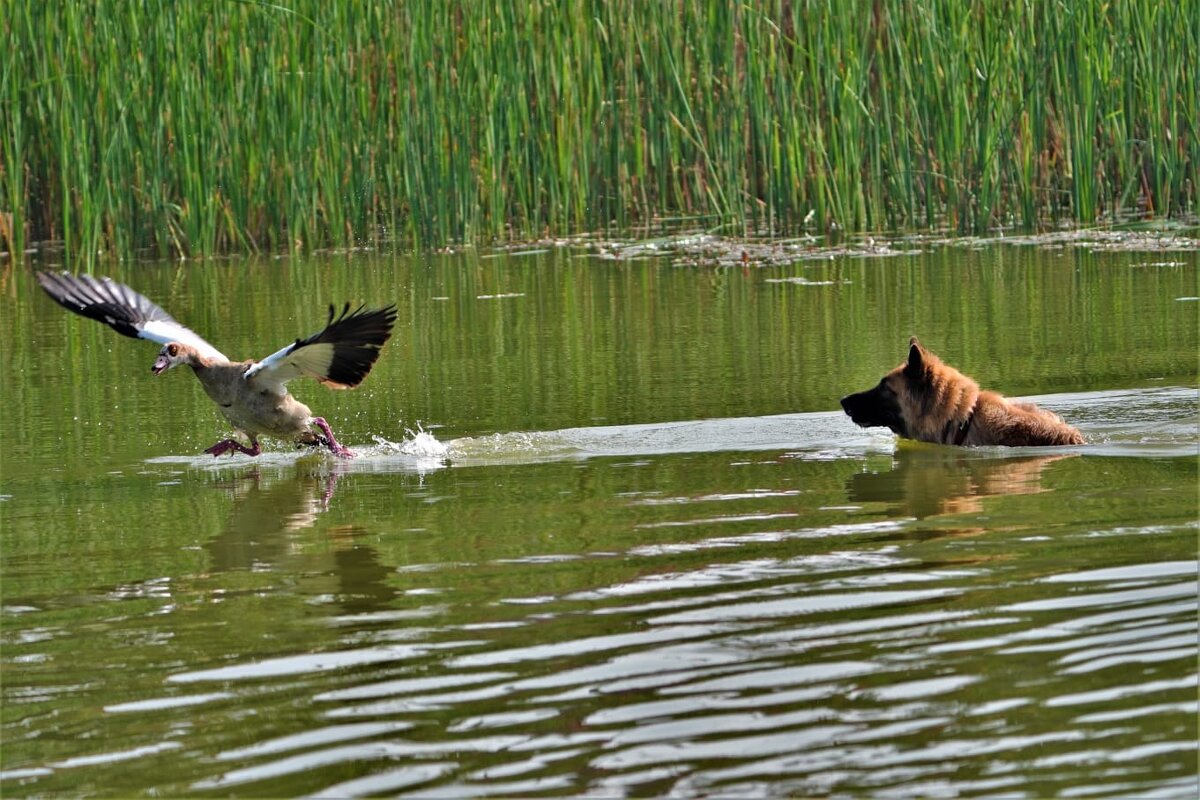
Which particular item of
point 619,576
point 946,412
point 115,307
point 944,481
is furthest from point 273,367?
point 619,576

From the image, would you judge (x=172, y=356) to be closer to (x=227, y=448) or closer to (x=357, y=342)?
(x=227, y=448)

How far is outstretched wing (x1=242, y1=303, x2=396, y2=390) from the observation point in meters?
8.62

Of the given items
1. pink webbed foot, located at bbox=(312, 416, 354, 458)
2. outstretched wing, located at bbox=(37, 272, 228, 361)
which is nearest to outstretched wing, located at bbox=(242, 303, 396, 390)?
pink webbed foot, located at bbox=(312, 416, 354, 458)

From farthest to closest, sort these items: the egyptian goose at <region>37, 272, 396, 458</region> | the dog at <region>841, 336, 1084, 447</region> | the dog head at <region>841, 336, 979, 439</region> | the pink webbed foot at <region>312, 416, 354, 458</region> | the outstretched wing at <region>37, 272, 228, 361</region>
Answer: the outstretched wing at <region>37, 272, 228, 361</region>
the pink webbed foot at <region>312, 416, 354, 458</region>
the egyptian goose at <region>37, 272, 396, 458</region>
the dog head at <region>841, 336, 979, 439</region>
the dog at <region>841, 336, 1084, 447</region>

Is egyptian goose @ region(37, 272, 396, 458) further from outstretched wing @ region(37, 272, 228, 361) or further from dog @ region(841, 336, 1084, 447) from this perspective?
dog @ region(841, 336, 1084, 447)

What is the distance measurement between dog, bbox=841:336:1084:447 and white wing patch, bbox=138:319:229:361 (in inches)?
125

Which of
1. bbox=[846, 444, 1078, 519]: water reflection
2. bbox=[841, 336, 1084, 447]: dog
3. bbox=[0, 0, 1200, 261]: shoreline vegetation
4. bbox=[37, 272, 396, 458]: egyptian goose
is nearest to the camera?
bbox=[846, 444, 1078, 519]: water reflection

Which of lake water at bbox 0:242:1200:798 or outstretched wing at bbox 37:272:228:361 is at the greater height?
outstretched wing at bbox 37:272:228:361

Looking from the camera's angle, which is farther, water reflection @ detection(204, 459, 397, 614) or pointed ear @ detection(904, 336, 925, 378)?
pointed ear @ detection(904, 336, 925, 378)

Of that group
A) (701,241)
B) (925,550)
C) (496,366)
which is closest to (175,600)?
(925,550)

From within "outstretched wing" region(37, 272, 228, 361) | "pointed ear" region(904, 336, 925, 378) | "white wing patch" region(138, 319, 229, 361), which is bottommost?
"pointed ear" region(904, 336, 925, 378)

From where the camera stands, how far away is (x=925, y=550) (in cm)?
582

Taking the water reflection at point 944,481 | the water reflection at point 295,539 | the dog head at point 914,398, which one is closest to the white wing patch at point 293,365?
the water reflection at point 295,539

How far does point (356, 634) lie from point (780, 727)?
152 centimetres
